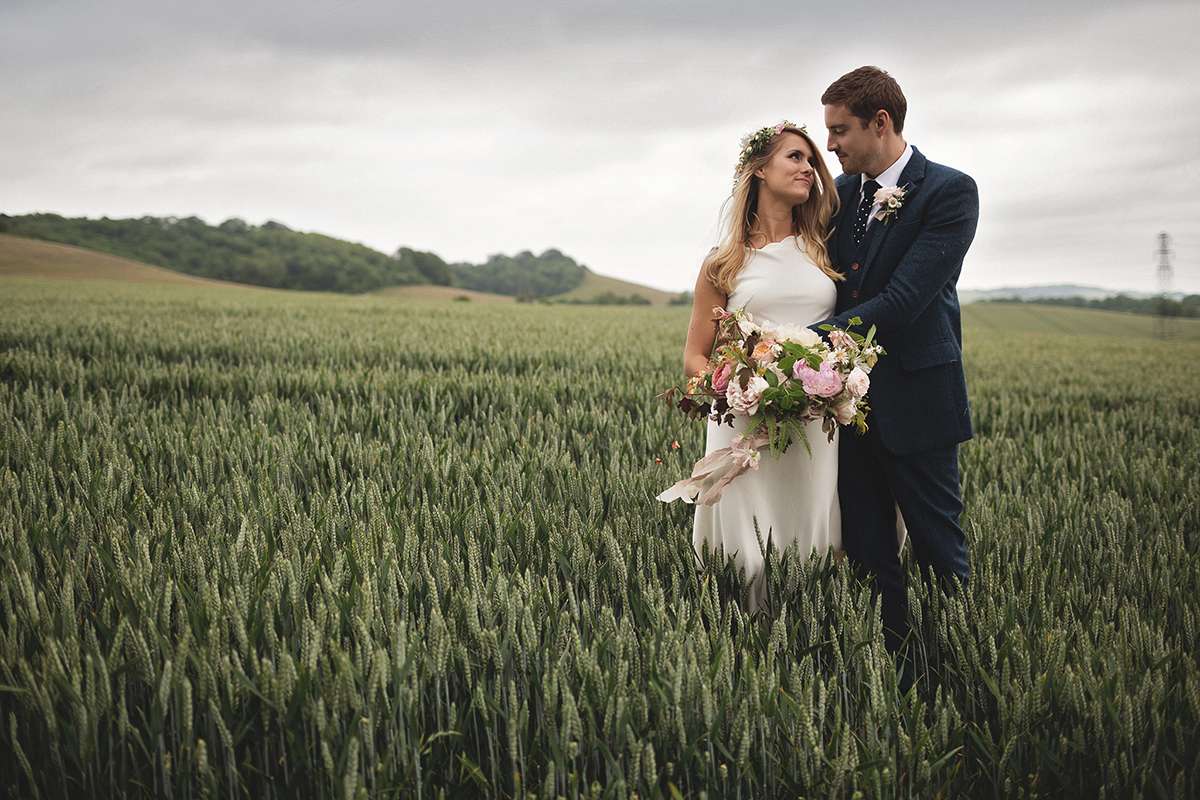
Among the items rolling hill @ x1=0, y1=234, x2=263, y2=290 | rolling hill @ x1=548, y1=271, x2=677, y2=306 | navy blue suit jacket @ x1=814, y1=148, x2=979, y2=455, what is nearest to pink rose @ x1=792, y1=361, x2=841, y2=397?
navy blue suit jacket @ x1=814, y1=148, x2=979, y2=455

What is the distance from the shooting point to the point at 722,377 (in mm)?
2504

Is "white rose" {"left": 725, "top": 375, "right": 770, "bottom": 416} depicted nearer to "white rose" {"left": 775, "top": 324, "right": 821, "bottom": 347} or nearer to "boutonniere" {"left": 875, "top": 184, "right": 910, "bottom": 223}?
"white rose" {"left": 775, "top": 324, "right": 821, "bottom": 347}

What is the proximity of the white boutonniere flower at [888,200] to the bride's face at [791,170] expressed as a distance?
10.2 inches

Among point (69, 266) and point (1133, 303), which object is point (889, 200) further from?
point (1133, 303)

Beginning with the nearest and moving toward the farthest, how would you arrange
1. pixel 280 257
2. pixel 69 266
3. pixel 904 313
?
pixel 904 313 < pixel 69 266 < pixel 280 257

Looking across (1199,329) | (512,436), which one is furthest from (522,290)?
(512,436)

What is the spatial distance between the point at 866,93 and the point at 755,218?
59 centimetres

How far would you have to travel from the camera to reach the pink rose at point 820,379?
2336mm

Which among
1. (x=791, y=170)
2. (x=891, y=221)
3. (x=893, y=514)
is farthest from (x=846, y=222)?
(x=893, y=514)

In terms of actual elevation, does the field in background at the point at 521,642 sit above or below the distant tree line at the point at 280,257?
below

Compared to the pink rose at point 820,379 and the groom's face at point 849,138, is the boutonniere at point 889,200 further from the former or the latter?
the pink rose at point 820,379

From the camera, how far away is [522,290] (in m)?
85.8

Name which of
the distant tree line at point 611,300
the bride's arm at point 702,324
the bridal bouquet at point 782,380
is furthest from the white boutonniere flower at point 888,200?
the distant tree line at point 611,300

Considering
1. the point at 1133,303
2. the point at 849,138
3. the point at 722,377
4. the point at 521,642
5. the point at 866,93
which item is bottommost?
the point at 521,642
